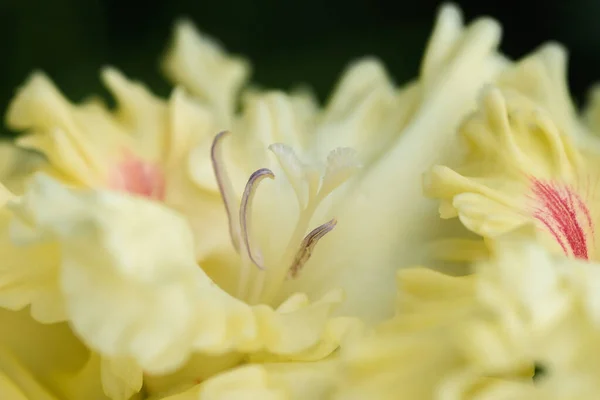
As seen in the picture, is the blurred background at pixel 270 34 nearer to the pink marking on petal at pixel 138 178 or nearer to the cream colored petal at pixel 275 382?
the pink marking on petal at pixel 138 178

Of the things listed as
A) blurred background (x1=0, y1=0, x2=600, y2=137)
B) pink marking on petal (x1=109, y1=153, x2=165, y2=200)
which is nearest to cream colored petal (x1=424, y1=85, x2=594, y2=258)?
pink marking on petal (x1=109, y1=153, x2=165, y2=200)

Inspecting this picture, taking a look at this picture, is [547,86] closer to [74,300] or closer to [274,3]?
[74,300]

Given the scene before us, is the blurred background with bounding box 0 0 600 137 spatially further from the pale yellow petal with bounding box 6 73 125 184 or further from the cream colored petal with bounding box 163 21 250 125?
the pale yellow petal with bounding box 6 73 125 184

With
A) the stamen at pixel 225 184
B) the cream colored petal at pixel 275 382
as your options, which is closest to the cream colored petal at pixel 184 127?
the stamen at pixel 225 184

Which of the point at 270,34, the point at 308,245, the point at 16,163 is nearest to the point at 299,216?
the point at 308,245

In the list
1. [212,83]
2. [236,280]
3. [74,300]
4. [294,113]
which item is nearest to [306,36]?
[212,83]

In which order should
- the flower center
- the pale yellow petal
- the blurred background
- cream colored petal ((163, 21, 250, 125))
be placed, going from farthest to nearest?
the blurred background, cream colored petal ((163, 21, 250, 125)), the pale yellow petal, the flower center
